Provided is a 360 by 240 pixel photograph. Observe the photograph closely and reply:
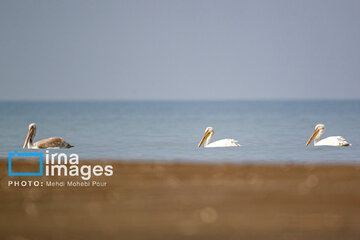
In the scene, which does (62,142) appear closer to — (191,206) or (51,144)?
(51,144)

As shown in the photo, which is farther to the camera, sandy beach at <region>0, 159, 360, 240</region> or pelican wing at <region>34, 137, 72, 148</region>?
pelican wing at <region>34, 137, 72, 148</region>

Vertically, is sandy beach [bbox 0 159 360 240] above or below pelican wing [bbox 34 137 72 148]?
below

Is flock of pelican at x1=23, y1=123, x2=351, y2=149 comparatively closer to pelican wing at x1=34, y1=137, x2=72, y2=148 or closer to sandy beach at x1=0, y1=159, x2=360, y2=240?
pelican wing at x1=34, y1=137, x2=72, y2=148

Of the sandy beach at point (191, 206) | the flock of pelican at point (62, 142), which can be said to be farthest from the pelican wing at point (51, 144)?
the sandy beach at point (191, 206)

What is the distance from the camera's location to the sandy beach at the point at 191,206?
6.82m

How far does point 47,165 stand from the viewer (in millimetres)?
12977

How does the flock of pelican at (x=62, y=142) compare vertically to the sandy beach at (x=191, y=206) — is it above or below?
above

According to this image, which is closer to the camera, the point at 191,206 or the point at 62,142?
the point at 191,206

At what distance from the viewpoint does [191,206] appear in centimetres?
817

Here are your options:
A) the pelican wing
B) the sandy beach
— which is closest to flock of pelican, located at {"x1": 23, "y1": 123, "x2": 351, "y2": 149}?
the pelican wing

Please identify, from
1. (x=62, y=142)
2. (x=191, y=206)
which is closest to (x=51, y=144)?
(x=62, y=142)

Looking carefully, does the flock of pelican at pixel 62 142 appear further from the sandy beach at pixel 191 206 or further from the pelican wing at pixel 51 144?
the sandy beach at pixel 191 206

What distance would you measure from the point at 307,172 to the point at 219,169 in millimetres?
1374

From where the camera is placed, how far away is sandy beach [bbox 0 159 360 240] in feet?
22.4
